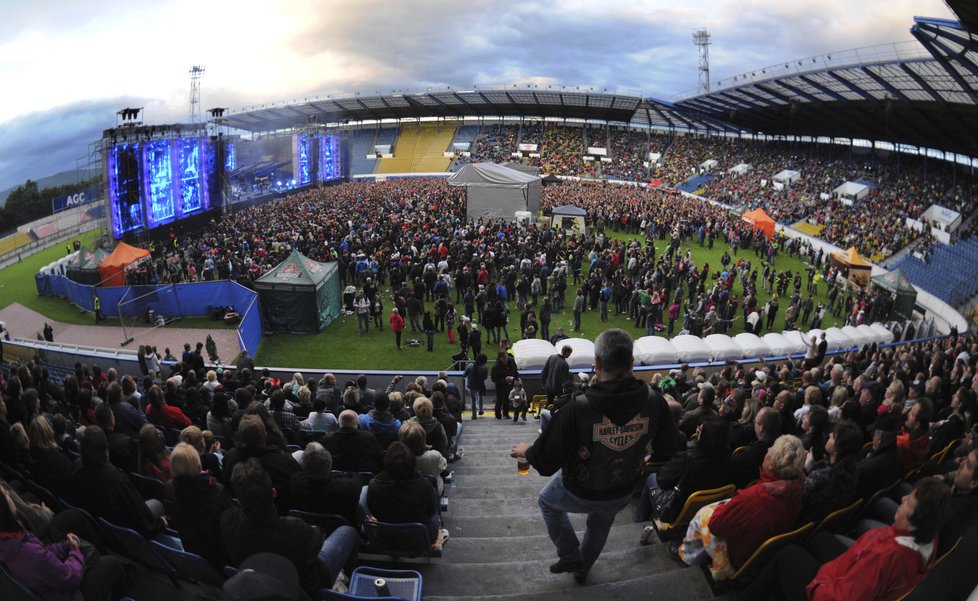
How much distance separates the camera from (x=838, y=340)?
1327cm

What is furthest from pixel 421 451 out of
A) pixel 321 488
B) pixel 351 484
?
pixel 321 488

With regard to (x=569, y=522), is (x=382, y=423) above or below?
below

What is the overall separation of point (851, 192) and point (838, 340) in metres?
26.0

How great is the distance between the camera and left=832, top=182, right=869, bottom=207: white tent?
109ft

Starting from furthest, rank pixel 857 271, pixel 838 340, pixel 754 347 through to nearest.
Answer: pixel 857 271
pixel 838 340
pixel 754 347

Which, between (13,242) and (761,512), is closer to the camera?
(761,512)

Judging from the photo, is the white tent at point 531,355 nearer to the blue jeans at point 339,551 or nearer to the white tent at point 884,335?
the blue jeans at point 339,551

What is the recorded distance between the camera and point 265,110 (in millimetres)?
56969

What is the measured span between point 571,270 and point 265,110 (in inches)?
1928

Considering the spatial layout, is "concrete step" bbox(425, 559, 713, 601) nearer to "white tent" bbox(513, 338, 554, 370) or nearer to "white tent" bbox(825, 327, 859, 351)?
"white tent" bbox(513, 338, 554, 370)

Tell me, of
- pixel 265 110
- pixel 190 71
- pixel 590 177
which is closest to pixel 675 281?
pixel 590 177

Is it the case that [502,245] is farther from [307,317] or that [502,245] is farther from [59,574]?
[59,574]

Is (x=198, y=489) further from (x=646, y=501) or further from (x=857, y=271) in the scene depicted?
(x=857, y=271)

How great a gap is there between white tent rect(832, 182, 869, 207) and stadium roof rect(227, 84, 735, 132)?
17118 mm
